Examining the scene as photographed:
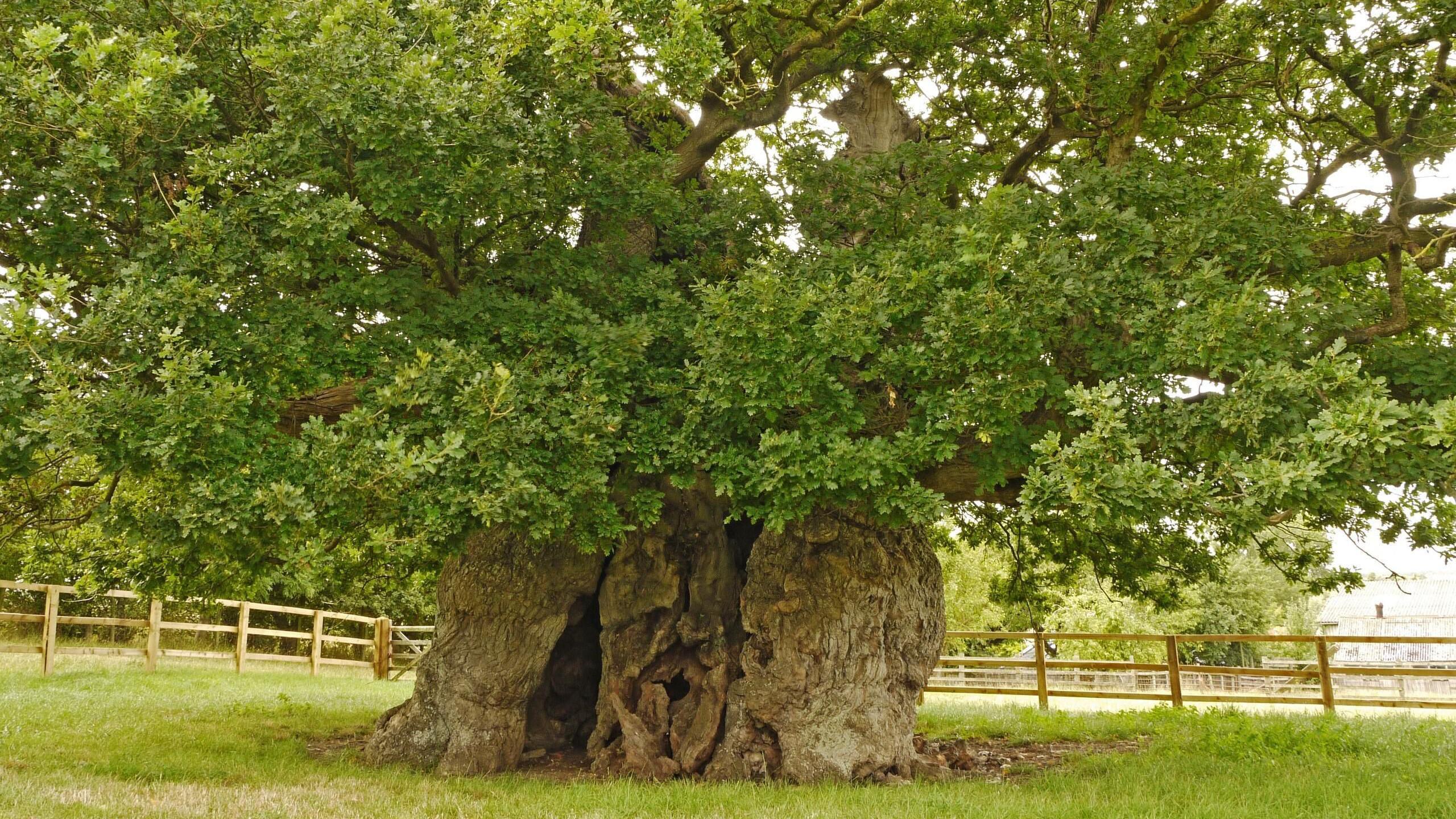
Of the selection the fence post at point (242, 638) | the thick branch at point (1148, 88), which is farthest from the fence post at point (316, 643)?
the thick branch at point (1148, 88)

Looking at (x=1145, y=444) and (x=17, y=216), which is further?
(x=1145, y=444)

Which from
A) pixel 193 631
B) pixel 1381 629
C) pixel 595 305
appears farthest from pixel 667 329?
pixel 1381 629

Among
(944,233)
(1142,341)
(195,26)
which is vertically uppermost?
(195,26)

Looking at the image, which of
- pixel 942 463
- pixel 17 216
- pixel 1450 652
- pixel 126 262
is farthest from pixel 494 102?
pixel 1450 652

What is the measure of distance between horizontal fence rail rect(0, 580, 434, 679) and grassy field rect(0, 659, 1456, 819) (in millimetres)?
1526

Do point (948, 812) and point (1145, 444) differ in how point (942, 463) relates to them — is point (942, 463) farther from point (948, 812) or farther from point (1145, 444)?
point (948, 812)

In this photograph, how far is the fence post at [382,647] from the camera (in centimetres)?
2197

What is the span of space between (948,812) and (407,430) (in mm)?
4878

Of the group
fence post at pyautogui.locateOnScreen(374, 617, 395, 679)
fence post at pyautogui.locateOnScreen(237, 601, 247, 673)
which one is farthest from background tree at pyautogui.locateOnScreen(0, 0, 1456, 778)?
fence post at pyautogui.locateOnScreen(374, 617, 395, 679)

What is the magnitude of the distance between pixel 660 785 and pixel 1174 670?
36.1 ft

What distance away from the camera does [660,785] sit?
337 inches

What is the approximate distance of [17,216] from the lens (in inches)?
278

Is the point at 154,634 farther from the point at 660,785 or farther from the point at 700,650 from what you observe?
the point at 660,785

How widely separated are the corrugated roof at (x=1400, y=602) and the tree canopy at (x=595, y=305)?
48.5 meters
